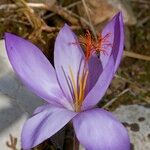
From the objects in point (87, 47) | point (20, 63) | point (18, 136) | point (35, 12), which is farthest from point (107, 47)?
point (35, 12)

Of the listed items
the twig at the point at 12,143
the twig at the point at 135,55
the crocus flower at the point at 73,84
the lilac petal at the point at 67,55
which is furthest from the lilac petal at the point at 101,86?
the twig at the point at 135,55

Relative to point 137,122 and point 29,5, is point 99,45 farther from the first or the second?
point 29,5

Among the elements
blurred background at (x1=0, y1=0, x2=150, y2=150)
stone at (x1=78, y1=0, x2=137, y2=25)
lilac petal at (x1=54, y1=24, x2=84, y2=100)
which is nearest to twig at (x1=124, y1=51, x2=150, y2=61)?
blurred background at (x1=0, y1=0, x2=150, y2=150)

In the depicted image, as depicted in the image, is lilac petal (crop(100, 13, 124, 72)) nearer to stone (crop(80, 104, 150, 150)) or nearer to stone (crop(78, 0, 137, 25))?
stone (crop(80, 104, 150, 150))

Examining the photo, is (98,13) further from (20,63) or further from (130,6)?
(20,63)

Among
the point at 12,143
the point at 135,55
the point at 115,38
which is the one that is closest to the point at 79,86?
the point at 115,38

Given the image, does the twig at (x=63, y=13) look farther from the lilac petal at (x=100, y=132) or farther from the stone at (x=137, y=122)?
the lilac petal at (x=100, y=132)
